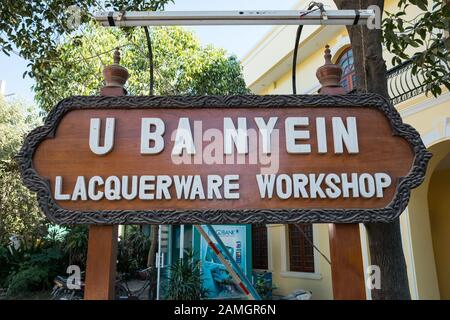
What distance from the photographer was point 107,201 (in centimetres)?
143

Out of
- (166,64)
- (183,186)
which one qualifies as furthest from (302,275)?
(183,186)

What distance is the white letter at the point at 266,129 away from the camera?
1.47 metres

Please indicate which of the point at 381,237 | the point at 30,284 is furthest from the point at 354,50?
the point at 30,284

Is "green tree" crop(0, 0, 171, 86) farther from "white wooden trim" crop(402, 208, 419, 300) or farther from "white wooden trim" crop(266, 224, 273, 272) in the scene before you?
"white wooden trim" crop(266, 224, 273, 272)

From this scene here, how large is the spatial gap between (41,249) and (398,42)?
11.9m

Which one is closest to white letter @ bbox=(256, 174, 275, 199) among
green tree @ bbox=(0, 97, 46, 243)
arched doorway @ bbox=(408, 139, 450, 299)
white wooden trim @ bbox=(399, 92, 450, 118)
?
arched doorway @ bbox=(408, 139, 450, 299)

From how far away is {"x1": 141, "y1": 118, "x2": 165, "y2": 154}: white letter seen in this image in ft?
4.82

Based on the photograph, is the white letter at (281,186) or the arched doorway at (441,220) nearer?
the white letter at (281,186)

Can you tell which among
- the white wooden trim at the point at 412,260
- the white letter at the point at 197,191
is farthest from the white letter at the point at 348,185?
the white wooden trim at the point at 412,260

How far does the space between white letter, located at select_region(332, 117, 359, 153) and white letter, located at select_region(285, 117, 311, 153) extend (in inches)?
4.3

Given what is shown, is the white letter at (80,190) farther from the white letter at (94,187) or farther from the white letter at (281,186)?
the white letter at (281,186)

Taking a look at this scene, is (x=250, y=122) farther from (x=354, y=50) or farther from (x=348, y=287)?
(x=354, y=50)

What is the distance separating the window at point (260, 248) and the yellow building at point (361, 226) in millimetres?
62

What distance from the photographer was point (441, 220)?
8289 mm
